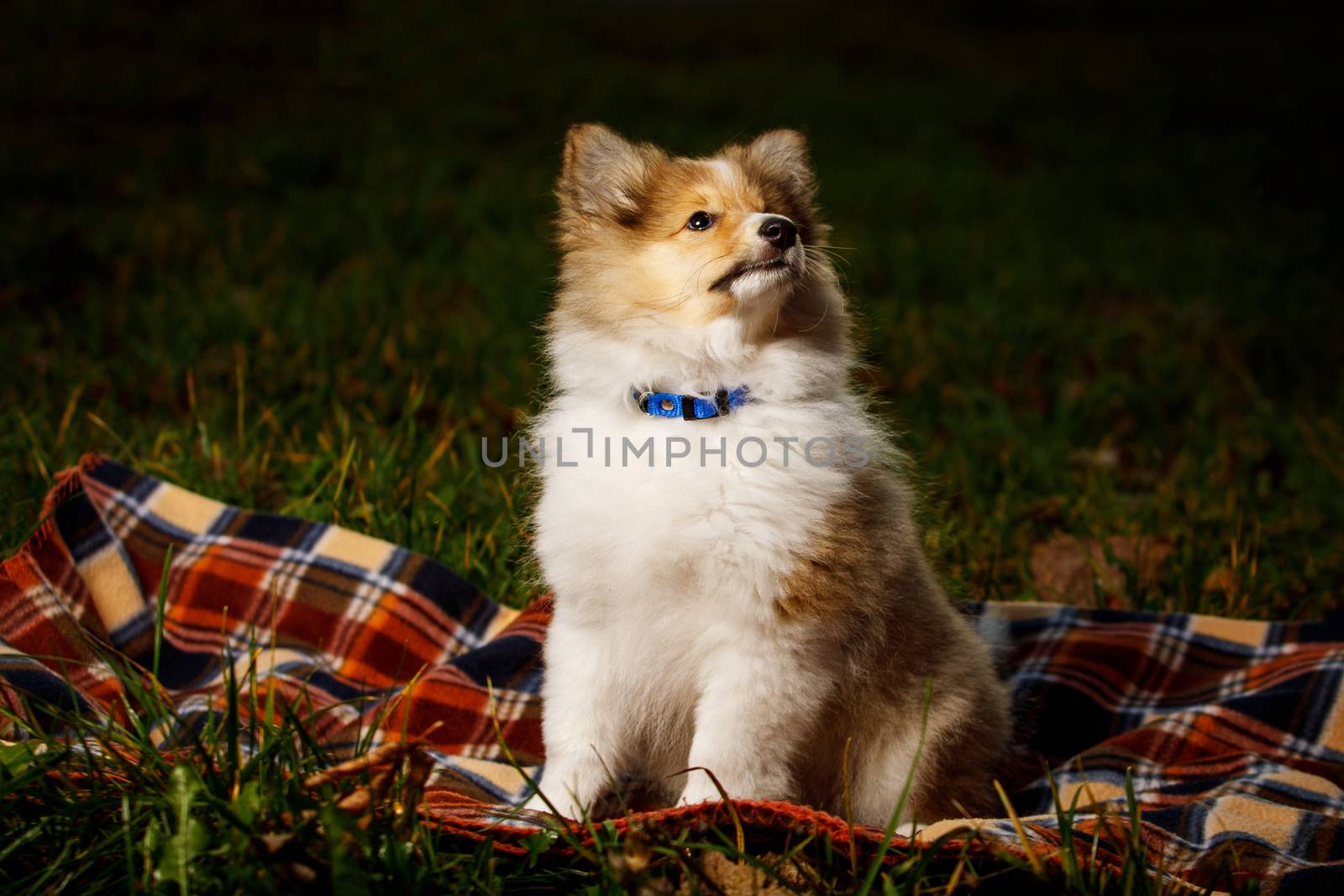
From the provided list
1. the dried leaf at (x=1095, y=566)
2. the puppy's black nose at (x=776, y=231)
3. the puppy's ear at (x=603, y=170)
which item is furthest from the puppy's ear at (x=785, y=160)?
the dried leaf at (x=1095, y=566)

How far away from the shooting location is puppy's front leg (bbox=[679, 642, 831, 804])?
6.66 feet

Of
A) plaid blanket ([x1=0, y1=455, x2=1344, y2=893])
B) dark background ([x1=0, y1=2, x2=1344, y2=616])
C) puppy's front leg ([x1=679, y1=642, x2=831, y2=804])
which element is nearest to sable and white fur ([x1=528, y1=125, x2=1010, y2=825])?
puppy's front leg ([x1=679, y1=642, x2=831, y2=804])

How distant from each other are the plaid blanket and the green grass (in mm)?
197

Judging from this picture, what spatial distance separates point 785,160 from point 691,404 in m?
0.75

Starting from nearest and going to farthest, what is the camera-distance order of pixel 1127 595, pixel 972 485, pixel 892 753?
pixel 892 753, pixel 1127 595, pixel 972 485

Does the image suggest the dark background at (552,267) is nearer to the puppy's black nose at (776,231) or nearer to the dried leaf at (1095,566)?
the dried leaf at (1095,566)

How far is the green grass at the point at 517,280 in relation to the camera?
3.53 metres

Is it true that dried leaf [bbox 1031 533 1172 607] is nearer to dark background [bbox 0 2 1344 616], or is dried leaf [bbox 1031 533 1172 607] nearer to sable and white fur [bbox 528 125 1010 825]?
dark background [bbox 0 2 1344 616]

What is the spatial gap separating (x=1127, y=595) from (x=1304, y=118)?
3.31 metres

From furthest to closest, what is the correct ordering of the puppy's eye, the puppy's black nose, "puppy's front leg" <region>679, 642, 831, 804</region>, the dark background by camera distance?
the dark background
the puppy's eye
the puppy's black nose
"puppy's front leg" <region>679, 642, 831, 804</region>

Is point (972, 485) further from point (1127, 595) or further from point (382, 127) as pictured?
point (382, 127)

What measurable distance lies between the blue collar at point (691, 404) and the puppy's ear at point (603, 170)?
45cm

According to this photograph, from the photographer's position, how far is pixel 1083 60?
1529 centimetres

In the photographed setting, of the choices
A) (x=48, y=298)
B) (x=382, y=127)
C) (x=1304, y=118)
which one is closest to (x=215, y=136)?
(x=382, y=127)
